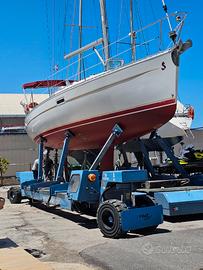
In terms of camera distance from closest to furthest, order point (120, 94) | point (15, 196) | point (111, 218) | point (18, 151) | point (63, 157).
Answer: point (111, 218), point (120, 94), point (63, 157), point (15, 196), point (18, 151)

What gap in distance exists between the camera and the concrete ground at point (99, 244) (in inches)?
239

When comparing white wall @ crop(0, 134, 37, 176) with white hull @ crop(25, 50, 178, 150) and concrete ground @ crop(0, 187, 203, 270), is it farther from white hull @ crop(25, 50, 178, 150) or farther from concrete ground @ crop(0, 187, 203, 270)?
concrete ground @ crop(0, 187, 203, 270)

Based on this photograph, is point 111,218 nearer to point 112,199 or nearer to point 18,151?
point 112,199

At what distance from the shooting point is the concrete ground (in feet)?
19.9

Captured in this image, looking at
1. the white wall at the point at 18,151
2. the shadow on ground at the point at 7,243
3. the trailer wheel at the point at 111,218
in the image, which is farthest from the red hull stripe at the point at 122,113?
→ the white wall at the point at 18,151

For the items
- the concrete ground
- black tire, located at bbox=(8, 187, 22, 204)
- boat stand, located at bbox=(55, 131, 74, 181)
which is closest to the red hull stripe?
boat stand, located at bbox=(55, 131, 74, 181)

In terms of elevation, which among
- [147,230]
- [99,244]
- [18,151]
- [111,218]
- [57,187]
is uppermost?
[18,151]

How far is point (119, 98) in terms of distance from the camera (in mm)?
10461

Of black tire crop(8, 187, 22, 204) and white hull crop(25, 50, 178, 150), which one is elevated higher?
white hull crop(25, 50, 178, 150)

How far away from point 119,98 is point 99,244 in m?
4.10

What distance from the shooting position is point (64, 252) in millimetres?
7023

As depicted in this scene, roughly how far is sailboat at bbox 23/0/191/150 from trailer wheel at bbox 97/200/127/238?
9.37 ft

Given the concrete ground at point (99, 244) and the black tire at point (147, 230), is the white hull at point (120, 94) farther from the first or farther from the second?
the black tire at point (147, 230)

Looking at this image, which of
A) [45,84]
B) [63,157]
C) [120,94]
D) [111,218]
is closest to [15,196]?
[63,157]
